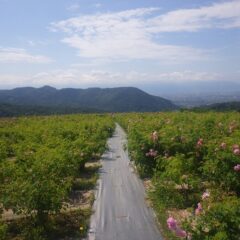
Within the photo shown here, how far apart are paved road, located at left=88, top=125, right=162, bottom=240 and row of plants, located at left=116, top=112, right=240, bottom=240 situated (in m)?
0.40

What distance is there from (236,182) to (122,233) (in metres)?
3.47

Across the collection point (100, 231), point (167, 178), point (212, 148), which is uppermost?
point (212, 148)

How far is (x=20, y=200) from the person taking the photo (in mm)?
8703

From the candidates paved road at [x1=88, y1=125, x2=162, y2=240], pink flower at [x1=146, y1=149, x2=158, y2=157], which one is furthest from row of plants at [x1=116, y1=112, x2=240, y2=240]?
paved road at [x1=88, y1=125, x2=162, y2=240]

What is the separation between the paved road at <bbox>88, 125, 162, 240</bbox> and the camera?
30.4ft

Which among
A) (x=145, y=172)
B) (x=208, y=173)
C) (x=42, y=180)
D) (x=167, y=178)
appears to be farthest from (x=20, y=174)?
(x=145, y=172)

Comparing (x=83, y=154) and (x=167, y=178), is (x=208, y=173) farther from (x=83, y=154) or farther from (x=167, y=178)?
(x=83, y=154)

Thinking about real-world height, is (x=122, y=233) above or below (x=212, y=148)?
below

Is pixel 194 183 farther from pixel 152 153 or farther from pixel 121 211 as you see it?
pixel 152 153

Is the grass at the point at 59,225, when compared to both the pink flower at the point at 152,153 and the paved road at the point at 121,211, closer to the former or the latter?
the paved road at the point at 121,211

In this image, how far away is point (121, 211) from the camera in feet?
35.8

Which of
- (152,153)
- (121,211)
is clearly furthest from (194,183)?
(152,153)

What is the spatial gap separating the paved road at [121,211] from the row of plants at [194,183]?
40cm

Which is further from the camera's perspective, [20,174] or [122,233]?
[20,174]
